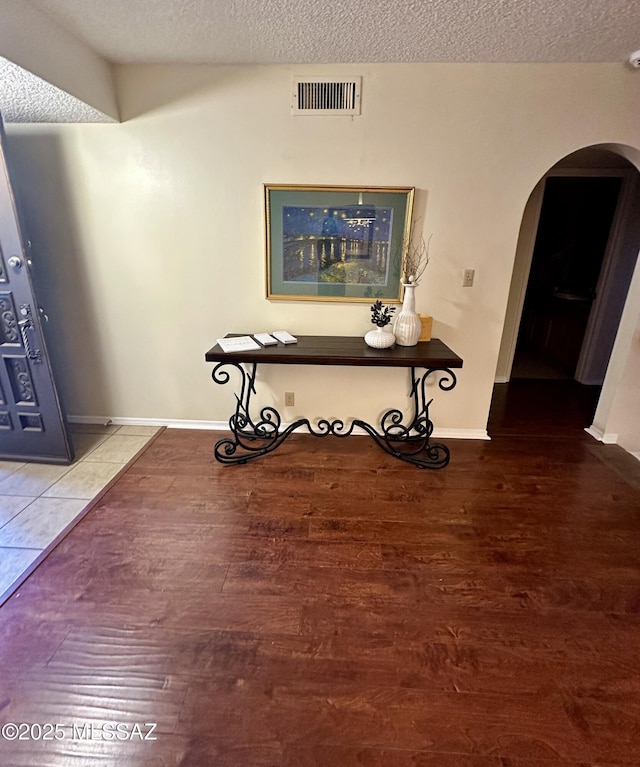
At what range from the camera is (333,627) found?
146 cm

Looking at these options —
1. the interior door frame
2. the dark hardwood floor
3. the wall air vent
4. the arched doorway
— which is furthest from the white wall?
the interior door frame

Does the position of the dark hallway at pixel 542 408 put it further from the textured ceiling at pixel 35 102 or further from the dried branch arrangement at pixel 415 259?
the textured ceiling at pixel 35 102

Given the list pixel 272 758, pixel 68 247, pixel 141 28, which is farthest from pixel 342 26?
pixel 272 758

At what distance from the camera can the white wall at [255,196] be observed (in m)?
2.23

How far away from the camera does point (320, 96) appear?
2244 mm

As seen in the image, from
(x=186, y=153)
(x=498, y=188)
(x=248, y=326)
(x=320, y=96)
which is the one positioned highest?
(x=320, y=96)

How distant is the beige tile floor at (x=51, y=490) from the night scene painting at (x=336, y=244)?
5.55 ft

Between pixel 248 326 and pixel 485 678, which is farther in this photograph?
pixel 248 326

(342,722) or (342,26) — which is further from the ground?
(342,26)

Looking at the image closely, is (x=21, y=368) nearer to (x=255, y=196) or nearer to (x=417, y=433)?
(x=255, y=196)

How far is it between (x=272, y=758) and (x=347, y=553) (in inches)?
32.1

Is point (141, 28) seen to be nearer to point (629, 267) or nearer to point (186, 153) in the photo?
point (186, 153)

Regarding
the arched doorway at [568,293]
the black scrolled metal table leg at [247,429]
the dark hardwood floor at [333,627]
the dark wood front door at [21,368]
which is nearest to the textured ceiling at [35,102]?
the dark wood front door at [21,368]

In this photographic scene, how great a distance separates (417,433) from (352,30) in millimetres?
2430
